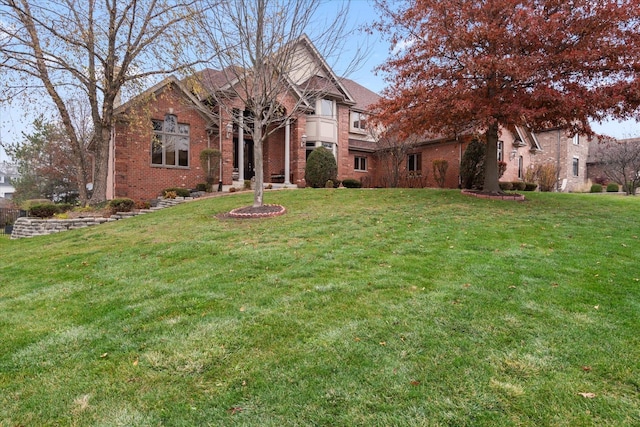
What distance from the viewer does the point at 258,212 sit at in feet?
32.6

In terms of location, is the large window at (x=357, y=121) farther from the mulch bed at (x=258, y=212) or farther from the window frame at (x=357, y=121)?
the mulch bed at (x=258, y=212)

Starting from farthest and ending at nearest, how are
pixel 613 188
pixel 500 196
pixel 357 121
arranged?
1. pixel 613 188
2. pixel 357 121
3. pixel 500 196

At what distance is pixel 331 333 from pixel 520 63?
9.48 meters

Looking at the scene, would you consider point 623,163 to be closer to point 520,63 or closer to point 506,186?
point 506,186

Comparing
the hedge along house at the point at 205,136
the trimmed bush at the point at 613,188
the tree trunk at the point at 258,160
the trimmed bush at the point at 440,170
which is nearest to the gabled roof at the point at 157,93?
the hedge along house at the point at 205,136

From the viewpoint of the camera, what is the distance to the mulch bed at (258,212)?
967 centimetres

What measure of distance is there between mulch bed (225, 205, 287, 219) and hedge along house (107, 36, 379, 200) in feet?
11.6

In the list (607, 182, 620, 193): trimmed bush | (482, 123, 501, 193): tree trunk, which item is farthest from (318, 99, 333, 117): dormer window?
(607, 182, 620, 193): trimmed bush

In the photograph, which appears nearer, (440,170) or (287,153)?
(287,153)

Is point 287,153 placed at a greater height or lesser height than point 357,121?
lesser

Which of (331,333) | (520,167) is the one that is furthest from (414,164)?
(331,333)

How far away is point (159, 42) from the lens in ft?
44.1

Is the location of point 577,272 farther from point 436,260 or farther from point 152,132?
point 152,132

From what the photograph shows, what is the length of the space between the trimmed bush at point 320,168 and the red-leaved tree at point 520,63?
6.66 m
